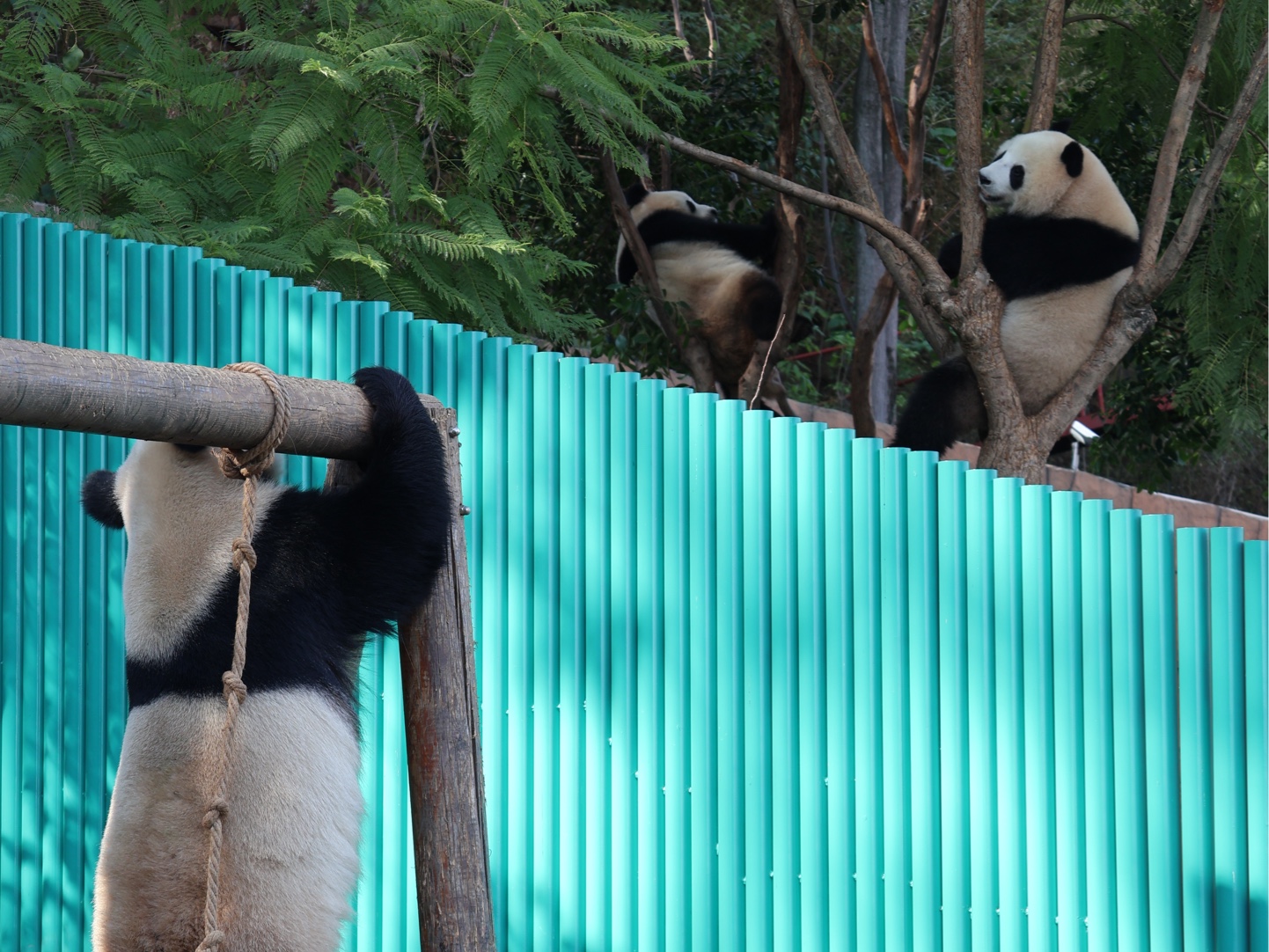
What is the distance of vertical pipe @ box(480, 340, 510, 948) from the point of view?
138 inches

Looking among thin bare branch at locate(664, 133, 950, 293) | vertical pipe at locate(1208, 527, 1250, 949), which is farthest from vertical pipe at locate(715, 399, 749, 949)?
thin bare branch at locate(664, 133, 950, 293)

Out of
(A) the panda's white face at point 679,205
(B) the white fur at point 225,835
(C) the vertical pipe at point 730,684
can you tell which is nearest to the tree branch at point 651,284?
(A) the panda's white face at point 679,205

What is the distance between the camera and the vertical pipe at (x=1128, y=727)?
3.04 meters

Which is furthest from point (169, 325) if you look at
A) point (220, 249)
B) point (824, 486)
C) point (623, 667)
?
point (824, 486)

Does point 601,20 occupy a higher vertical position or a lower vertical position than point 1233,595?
higher

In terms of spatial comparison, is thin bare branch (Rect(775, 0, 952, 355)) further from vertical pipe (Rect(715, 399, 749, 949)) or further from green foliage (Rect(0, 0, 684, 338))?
vertical pipe (Rect(715, 399, 749, 949))

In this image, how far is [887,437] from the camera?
6812 millimetres

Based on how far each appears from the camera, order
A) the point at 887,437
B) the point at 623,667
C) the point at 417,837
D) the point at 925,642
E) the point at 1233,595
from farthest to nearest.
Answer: the point at 887,437
the point at 623,667
the point at 925,642
the point at 1233,595
the point at 417,837

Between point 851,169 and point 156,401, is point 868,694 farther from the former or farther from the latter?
point 851,169

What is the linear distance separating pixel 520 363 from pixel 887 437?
3667 mm

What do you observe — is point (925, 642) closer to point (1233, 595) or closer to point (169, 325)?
point (1233, 595)

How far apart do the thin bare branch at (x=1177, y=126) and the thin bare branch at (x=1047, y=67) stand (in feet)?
1.57

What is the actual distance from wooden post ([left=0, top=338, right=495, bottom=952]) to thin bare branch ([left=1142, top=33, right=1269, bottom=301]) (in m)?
3.24

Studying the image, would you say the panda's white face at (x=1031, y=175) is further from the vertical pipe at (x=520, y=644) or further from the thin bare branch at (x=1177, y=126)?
the vertical pipe at (x=520, y=644)
